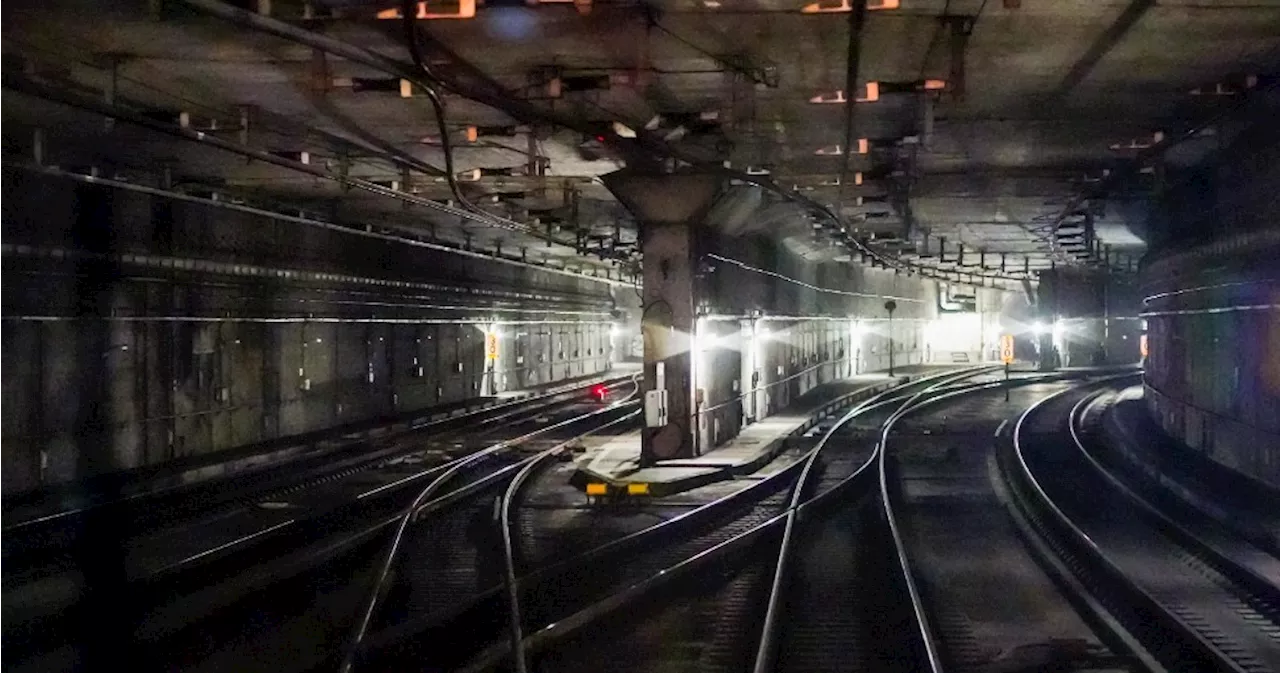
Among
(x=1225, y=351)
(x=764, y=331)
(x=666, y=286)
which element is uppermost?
(x=666, y=286)

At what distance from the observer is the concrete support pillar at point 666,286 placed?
747 inches

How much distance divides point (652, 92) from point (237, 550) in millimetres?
6560

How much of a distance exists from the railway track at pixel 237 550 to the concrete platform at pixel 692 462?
191 cm

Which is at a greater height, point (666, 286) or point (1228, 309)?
point (666, 286)

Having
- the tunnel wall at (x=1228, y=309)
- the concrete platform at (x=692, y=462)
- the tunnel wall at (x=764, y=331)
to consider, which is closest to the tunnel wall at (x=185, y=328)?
the concrete platform at (x=692, y=462)

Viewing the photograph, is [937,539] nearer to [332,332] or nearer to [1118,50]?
[1118,50]

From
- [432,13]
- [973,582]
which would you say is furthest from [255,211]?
[973,582]

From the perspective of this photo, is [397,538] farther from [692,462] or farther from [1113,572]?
[1113,572]

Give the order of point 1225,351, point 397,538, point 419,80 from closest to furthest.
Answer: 1. point 419,80
2. point 397,538
3. point 1225,351

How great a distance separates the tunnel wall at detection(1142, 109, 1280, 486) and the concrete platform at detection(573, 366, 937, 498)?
23.4ft

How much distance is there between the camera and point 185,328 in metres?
20.8

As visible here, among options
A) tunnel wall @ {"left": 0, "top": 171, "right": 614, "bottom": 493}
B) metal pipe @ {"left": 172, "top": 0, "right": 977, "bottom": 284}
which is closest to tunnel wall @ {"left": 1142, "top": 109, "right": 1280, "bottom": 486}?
metal pipe @ {"left": 172, "top": 0, "right": 977, "bottom": 284}

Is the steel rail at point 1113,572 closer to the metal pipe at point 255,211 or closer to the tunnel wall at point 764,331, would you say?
the tunnel wall at point 764,331

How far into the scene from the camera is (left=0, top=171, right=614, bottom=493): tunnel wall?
1670cm
